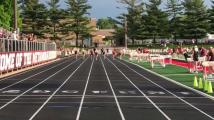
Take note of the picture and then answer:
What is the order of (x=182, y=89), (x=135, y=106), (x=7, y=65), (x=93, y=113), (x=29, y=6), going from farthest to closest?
1. (x=29, y=6)
2. (x=7, y=65)
3. (x=182, y=89)
4. (x=135, y=106)
5. (x=93, y=113)

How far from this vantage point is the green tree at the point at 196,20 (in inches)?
4751

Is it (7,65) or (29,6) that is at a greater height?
(29,6)

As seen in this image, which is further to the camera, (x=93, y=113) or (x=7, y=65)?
(x=7, y=65)

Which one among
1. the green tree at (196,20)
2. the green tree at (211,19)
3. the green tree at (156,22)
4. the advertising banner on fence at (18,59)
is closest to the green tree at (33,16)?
the green tree at (156,22)

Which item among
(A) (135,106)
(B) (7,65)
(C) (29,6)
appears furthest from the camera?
(C) (29,6)

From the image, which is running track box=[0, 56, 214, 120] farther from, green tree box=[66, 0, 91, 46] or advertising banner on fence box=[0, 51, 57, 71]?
green tree box=[66, 0, 91, 46]

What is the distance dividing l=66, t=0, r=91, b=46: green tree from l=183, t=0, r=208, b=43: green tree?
89.0 ft

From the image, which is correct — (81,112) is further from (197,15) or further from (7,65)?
(197,15)

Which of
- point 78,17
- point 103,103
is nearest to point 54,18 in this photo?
point 78,17

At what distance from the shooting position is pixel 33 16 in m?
131

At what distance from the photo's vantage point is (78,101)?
19984 mm

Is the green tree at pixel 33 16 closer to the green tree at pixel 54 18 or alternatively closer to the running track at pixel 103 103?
the green tree at pixel 54 18

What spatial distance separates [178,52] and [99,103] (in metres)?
56.0

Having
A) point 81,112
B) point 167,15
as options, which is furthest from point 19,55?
point 167,15
